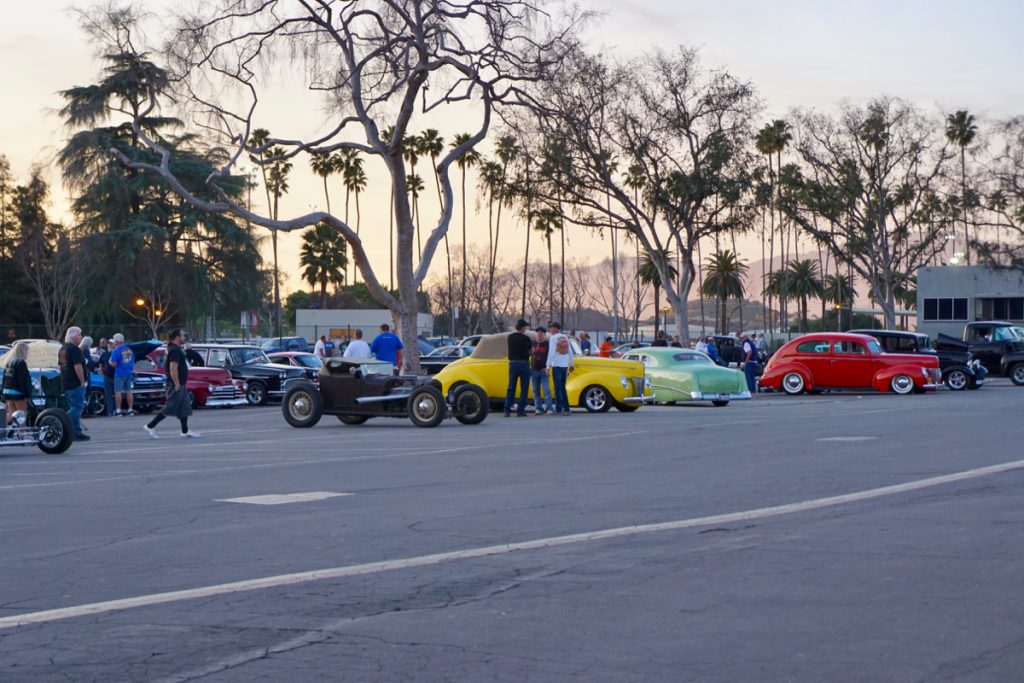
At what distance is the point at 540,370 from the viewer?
27.5 m

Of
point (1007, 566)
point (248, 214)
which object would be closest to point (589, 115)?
point (248, 214)

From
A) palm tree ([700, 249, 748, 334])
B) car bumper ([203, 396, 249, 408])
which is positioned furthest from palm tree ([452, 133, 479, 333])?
car bumper ([203, 396, 249, 408])

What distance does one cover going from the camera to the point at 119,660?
249 inches

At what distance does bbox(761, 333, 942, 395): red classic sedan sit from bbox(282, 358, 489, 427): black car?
15.3m

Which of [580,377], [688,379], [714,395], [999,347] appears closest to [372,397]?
[580,377]

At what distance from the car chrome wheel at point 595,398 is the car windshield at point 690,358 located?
4.01m

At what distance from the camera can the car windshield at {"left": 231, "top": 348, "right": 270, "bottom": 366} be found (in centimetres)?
3625

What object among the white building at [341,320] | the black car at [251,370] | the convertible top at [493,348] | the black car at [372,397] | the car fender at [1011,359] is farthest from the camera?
the white building at [341,320]

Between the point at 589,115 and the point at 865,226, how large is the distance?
20790mm

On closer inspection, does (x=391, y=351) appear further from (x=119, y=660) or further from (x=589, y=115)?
(x=119, y=660)

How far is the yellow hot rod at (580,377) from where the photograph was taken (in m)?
27.9

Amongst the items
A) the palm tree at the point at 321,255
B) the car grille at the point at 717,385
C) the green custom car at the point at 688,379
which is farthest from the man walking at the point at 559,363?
the palm tree at the point at 321,255

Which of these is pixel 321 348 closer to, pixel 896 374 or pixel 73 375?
pixel 896 374

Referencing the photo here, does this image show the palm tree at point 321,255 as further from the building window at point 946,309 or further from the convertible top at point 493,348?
the convertible top at point 493,348
